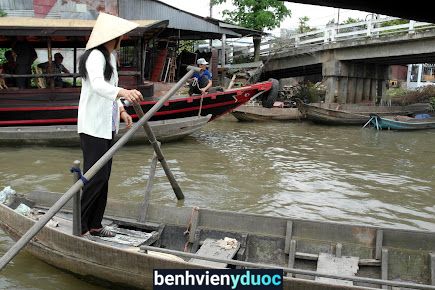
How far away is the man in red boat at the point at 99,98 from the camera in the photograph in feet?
12.4

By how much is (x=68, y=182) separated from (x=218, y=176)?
271 centimetres

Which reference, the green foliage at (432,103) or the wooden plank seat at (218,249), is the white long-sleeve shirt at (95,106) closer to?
the wooden plank seat at (218,249)

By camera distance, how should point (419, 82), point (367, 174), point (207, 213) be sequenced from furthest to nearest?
point (419, 82) < point (367, 174) < point (207, 213)

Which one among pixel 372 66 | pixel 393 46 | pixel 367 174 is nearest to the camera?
pixel 367 174

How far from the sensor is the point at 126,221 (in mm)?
5023

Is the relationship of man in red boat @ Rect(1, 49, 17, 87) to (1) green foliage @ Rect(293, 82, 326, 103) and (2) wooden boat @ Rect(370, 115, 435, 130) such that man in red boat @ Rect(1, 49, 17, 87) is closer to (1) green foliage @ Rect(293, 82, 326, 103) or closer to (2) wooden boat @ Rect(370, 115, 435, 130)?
(2) wooden boat @ Rect(370, 115, 435, 130)

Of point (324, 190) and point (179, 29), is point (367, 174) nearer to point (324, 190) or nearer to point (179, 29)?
point (324, 190)

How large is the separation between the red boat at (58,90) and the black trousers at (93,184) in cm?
619

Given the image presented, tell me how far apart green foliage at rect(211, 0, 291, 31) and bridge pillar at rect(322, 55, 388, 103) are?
4057mm

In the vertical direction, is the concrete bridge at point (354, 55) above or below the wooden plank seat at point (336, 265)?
above

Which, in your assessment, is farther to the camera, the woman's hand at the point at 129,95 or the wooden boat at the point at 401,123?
the wooden boat at the point at 401,123

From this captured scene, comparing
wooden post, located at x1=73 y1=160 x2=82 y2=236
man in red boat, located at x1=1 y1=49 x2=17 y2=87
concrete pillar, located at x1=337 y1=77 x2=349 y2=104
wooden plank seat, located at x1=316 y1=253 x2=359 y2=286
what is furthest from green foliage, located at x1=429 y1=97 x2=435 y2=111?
wooden post, located at x1=73 y1=160 x2=82 y2=236

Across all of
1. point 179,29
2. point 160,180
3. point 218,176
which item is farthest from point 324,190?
point 179,29

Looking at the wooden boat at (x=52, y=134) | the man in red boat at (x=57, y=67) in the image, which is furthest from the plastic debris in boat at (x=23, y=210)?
the man in red boat at (x=57, y=67)
